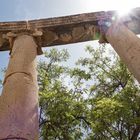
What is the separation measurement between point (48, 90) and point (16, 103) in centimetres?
2306

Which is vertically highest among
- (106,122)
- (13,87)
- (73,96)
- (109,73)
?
(109,73)

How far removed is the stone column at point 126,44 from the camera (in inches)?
544

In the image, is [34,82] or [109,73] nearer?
[34,82]

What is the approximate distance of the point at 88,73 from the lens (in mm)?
36750

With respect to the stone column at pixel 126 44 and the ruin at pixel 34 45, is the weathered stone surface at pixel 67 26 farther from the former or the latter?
the stone column at pixel 126 44

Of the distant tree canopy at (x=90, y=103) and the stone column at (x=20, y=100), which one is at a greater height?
the distant tree canopy at (x=90, y=103)

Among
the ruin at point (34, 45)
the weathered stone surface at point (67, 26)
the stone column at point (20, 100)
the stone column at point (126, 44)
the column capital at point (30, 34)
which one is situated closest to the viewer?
the stone column at point (20, 100)

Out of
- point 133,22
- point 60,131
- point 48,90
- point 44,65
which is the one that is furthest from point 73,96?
point 133,22

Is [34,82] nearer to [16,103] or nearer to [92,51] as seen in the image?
[16,103]

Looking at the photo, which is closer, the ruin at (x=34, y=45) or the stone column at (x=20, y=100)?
the stone column at (x=20, y=100)

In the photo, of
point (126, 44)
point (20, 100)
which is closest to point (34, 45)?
point (126, 44)

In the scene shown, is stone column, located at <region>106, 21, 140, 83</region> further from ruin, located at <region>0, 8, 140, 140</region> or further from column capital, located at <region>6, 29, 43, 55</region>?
column capital, located at <region>6, 29, 43, 55</region>

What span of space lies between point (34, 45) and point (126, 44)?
4872 mm

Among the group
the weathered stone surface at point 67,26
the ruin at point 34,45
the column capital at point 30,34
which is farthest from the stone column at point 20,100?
the weathered stone surface at point 67,26
